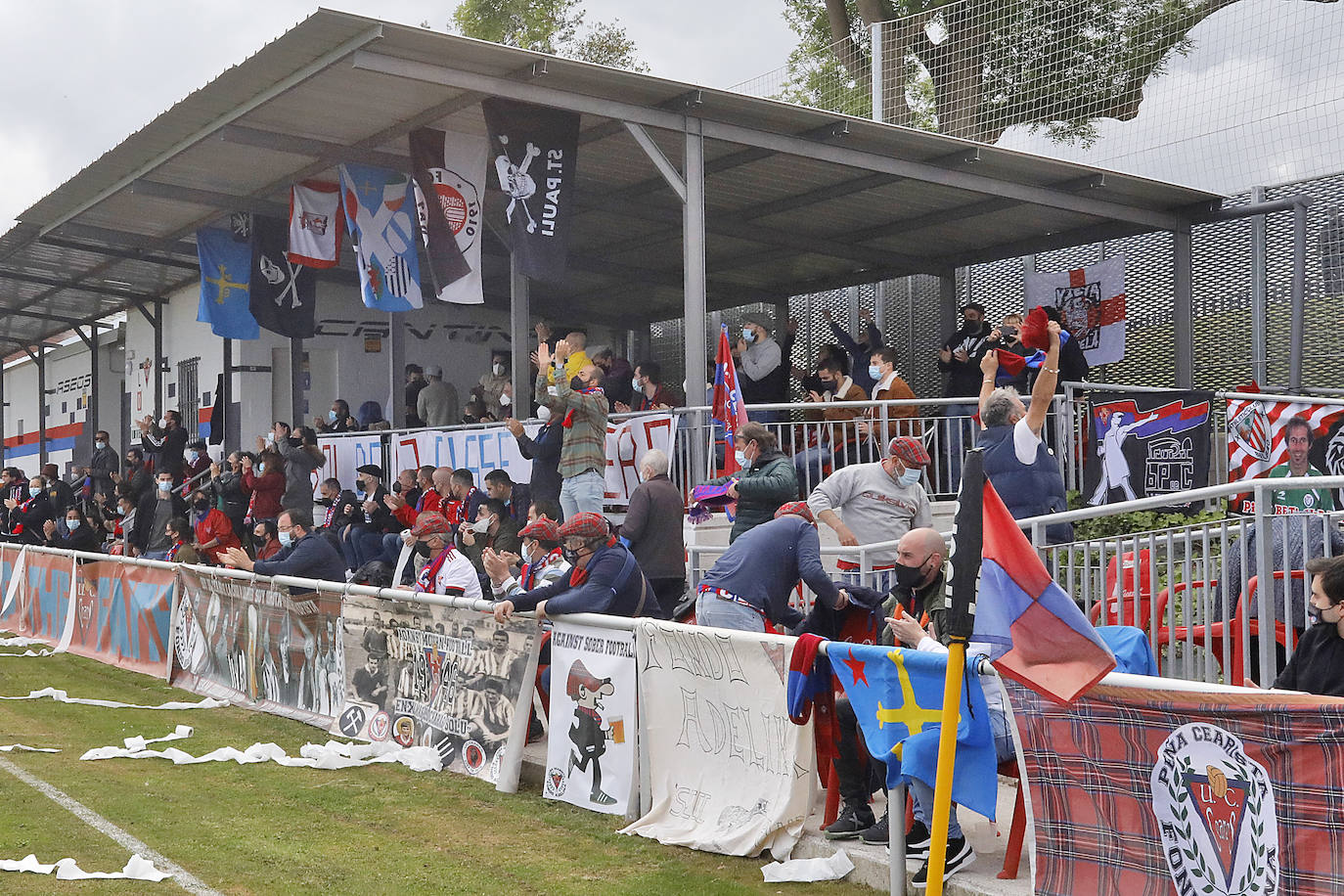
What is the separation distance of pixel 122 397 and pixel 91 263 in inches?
294

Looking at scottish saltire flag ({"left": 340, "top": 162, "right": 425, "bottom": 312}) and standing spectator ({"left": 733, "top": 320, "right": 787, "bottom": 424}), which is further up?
scottish saltire flag ({"left": 340, "top": 162, "right": 425, "bottom": 312})

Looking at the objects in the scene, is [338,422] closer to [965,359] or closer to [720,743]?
[965,359]

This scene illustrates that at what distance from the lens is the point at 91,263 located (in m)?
24.0

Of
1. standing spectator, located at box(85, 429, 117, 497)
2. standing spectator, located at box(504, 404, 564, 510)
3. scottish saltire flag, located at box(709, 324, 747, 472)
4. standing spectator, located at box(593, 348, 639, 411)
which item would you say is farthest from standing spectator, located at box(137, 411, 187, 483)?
scottish saltire flag, located at box(709, 324, 747, 472)

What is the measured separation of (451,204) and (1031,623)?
1120 cm

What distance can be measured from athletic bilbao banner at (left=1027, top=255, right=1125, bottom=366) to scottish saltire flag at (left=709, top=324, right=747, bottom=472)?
714 centimetres

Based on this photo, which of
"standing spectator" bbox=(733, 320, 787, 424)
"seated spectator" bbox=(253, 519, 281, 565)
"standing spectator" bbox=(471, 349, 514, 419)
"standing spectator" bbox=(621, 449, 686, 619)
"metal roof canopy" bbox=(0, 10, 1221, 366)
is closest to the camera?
"standing spectator" bbox=(621, 449, 686, 619)

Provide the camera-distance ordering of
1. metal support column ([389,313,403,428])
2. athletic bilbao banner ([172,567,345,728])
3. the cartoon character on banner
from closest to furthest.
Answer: the cartoon character on banner → athletic bilbao banner ([172,567,345,728]) → metal support column ([389,313,403,428])

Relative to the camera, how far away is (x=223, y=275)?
20.2 metres

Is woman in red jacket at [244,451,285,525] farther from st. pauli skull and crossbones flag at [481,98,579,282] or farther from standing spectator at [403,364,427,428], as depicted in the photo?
st. pauli skull and crossbones flag at [481,98,579,282]

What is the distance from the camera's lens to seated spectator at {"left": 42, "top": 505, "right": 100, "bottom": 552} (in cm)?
2233

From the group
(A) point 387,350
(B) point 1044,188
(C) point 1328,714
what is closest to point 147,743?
(C) point 1328,714

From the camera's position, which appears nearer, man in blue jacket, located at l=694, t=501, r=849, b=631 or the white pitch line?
the white pitch line

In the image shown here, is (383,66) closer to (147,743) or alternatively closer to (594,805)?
(147,743)
